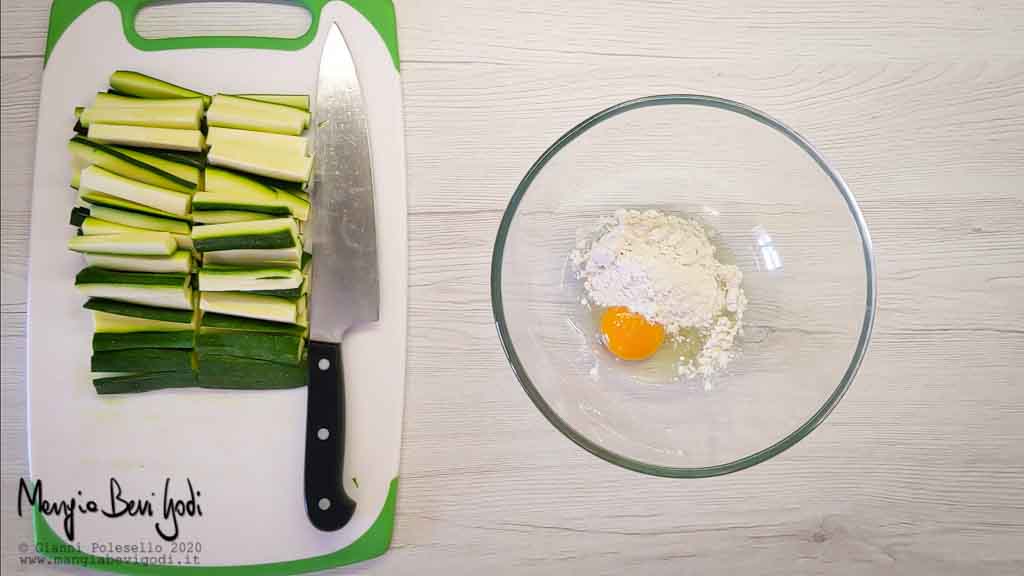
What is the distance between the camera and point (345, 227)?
1.94m

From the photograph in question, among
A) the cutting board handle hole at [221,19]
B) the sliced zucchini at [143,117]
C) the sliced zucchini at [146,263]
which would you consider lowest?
the sliced zucchini at [146,263]

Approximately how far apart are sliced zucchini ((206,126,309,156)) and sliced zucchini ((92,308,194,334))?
1.45 ft

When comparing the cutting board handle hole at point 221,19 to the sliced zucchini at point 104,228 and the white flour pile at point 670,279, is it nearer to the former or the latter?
the sliced zucchini at point 104,228

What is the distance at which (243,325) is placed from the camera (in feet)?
6.32

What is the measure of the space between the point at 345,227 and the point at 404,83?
418 millimetres

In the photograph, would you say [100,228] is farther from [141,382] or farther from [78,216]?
[141,382]

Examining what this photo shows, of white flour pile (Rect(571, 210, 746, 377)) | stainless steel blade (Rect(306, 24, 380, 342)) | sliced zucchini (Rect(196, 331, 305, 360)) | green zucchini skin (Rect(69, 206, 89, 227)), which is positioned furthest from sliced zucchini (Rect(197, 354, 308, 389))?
white flour pile (Rect(571, 210, 746, 377))

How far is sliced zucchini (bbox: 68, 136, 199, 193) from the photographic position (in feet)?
6.29

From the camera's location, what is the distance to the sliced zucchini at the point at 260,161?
1902mm

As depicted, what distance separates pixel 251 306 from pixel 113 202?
15.8 inches

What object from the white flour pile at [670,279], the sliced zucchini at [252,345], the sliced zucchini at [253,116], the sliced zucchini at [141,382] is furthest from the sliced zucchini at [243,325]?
the white flour pile at [670,279]

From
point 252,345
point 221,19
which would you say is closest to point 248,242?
point 252,345

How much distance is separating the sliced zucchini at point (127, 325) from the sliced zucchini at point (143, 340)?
1 centimetres

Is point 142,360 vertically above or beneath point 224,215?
beneath
